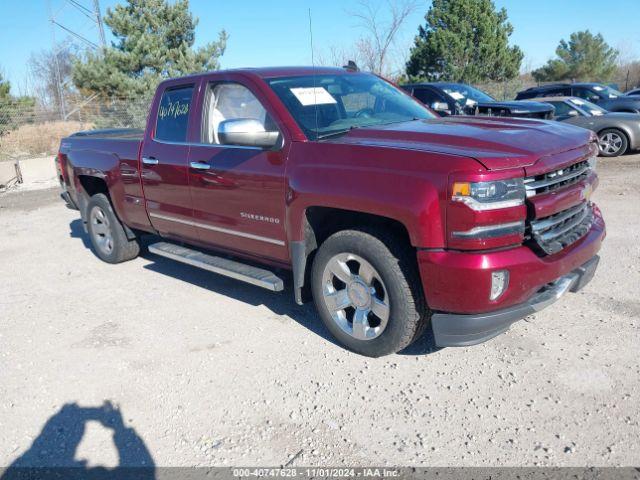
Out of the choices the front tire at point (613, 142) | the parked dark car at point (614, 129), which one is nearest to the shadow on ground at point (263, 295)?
the parked dark car at point (614, 129)

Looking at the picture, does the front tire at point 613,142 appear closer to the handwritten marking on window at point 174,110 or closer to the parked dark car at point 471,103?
the parked dark car at point 471,103

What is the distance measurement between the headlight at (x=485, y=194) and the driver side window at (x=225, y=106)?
185 cm

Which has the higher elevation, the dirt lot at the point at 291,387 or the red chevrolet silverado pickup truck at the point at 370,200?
the red chevrolet silverado pickup truck at the point at 370,200

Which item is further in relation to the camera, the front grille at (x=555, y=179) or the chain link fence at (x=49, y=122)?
the chain link fence at (x=49, y=122)

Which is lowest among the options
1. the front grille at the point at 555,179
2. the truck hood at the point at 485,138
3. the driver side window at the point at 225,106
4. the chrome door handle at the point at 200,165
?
the front grille at the point at 555,179

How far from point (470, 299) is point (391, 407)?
0.78 meters

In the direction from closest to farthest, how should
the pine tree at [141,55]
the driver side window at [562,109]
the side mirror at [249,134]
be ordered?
the side mirror at [249,134] < the driver side window at [562,109] < the pine tree at [141,55]

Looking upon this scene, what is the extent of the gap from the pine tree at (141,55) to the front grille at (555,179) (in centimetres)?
2051

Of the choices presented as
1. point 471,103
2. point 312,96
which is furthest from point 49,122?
point 312,96

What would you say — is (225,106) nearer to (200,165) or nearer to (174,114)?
(200,165)

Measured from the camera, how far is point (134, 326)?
4680mm

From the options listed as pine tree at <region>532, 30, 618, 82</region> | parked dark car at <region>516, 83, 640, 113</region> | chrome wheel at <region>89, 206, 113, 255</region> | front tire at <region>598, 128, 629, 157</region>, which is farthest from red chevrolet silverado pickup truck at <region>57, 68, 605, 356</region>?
pine tree at <region>532, 30, 618, 82</region>

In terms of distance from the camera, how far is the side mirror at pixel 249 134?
3.92m

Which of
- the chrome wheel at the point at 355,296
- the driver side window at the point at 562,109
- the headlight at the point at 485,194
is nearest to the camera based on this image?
the headlight at the point at 485,194
